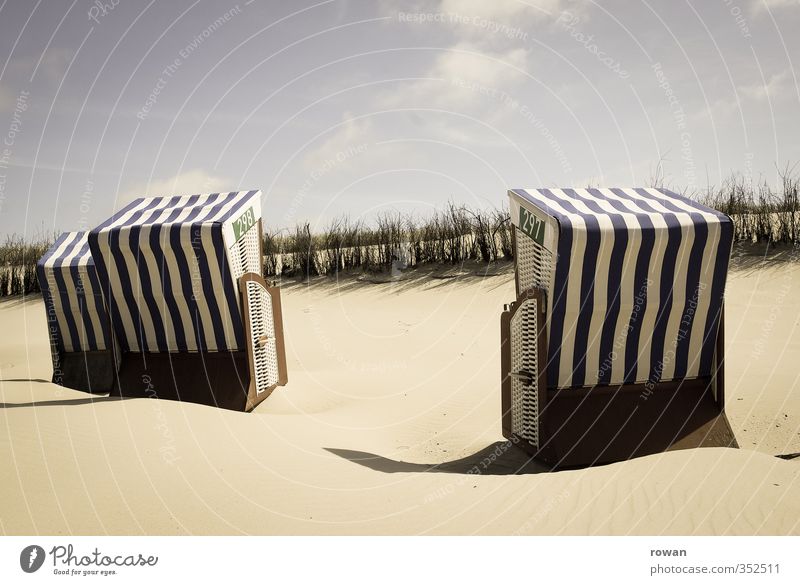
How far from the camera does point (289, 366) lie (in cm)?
1145

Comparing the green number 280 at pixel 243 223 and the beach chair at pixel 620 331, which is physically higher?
the green number 280 at pixel 243 223

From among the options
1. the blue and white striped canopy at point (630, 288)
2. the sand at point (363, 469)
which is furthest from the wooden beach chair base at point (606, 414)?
the sand at point (363, 469)

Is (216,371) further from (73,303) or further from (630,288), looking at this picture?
(630,288)

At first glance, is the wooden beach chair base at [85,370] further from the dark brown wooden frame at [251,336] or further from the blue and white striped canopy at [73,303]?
the dark brown wooden frame at [251,336]

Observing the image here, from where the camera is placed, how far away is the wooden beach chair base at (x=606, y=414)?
5.79 metres

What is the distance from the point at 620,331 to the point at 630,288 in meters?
0.41

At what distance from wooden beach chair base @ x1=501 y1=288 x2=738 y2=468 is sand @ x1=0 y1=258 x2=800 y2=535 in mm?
415

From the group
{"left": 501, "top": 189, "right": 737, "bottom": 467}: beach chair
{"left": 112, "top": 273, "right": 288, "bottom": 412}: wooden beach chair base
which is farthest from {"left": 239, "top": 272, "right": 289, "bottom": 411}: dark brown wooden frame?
{"left": 501, "top": 189, "right": 737, "bottom": 467}: beach chair

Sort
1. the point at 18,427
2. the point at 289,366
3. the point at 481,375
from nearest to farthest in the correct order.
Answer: the point at 18,427 < the point at 481,375 < the point at 289,366

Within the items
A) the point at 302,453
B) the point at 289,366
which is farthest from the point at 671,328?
the point at 289,366

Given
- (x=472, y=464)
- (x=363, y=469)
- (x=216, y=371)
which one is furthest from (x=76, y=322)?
(x=472, y=464)

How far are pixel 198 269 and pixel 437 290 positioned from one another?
9398mm
